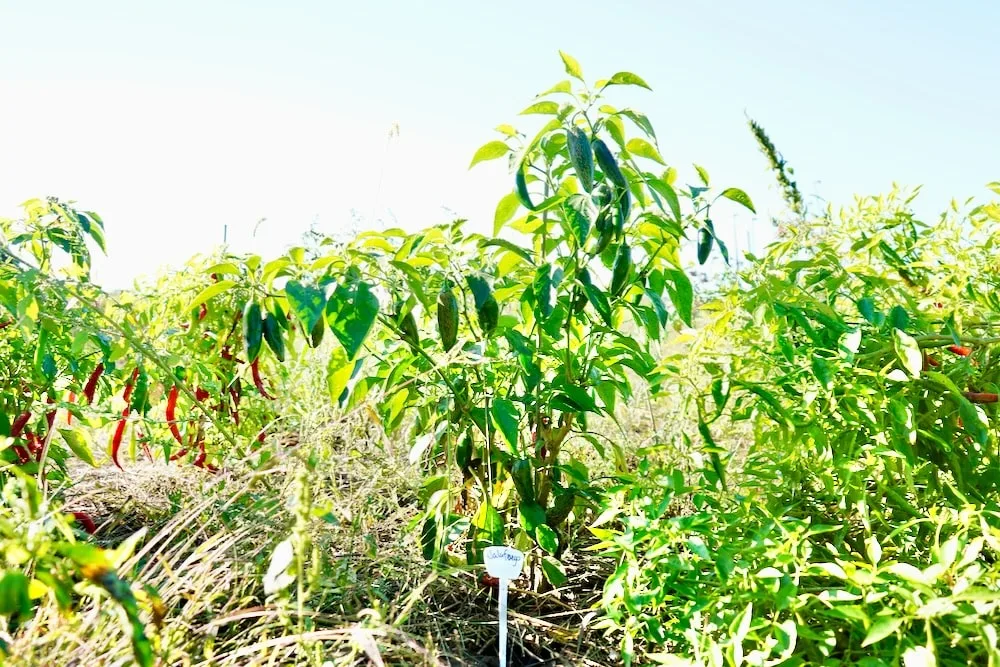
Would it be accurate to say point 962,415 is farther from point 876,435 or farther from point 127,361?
point 127,361

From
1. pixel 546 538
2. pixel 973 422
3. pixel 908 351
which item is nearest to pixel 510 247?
pixel 546 538

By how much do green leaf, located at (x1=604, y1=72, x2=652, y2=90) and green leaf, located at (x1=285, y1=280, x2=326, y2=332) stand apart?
0.69 metres

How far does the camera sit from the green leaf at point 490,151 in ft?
5.50

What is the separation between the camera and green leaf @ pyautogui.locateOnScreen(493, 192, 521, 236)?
174cm

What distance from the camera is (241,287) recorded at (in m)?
1.59

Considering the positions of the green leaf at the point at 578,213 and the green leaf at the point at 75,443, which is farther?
the green leaf at the point at 75,443

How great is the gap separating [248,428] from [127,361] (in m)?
0.37

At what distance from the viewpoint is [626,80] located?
163cm

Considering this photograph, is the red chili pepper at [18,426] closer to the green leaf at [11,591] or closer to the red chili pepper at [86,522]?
the red chili pepper at [86,522]

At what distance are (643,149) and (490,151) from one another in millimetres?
327

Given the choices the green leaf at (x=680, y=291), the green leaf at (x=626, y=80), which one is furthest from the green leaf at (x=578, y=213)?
the green leaf at (x=680, y=291)

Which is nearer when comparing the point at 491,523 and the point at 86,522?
the point at 491,523

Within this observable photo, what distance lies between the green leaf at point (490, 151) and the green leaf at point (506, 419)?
48 cm

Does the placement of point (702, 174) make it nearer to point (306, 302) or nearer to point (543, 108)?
Answer: point (543, 108)
